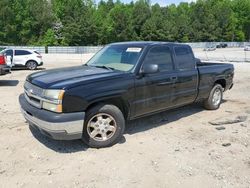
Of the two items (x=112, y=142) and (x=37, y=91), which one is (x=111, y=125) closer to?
(x=112, y=142)

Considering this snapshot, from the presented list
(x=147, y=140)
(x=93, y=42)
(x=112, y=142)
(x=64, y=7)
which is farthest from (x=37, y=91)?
(x=64, y=7)

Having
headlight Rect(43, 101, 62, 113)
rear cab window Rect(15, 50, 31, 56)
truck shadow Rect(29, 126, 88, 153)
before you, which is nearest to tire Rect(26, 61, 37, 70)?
rear cab window Rect(15, 50, 31, 56)

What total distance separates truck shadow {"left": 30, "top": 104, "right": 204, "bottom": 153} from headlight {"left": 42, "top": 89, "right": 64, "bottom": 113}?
0.81 meters

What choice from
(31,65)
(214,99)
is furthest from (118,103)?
(31,65)

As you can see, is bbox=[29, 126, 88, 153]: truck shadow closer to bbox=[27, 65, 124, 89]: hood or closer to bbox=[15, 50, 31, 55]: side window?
bbox=[27, 65, 124, 89]: hood

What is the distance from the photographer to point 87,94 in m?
4.85

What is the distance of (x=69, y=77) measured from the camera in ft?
16.7

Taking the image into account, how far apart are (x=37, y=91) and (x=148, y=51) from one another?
7.20 feet

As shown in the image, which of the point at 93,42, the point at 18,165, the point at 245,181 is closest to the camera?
the point at 245,181

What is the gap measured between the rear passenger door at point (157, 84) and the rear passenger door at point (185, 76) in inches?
7.6

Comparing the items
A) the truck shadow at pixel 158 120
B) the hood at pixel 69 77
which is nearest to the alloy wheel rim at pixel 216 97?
the truck shadow at pixel 158 120

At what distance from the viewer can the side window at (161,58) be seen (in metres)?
5.88

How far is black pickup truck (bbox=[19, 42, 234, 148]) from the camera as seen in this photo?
4.72 m

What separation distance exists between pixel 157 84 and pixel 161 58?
0.60 meters
